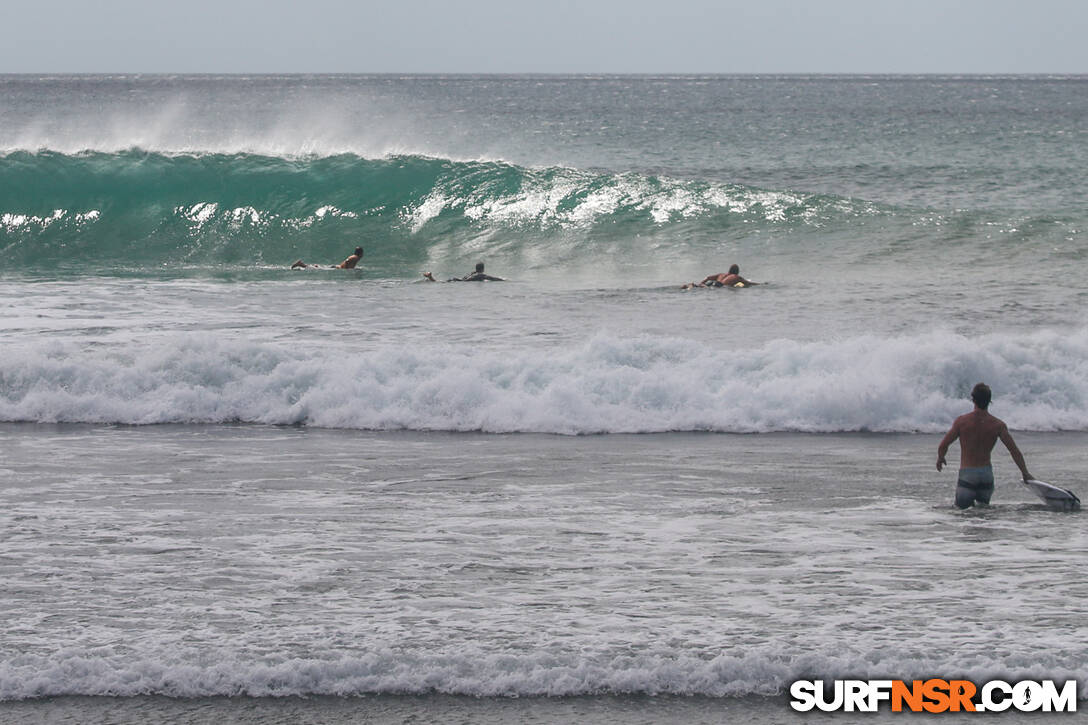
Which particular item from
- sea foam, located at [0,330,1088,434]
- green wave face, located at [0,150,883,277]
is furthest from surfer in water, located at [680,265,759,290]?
sea foam, located at [0,330,1088,434]

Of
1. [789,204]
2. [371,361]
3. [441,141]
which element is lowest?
[371,361]

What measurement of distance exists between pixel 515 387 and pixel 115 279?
12386 millimetres

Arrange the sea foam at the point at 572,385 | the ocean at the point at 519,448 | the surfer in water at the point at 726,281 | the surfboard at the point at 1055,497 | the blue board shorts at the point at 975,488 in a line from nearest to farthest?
the ocean at the point at 519,448
the surfboard at the point at 1055,497
the blue board shorts at the point at 975,488
the sea foam at the point at 572,385
the surfer in water at the point at 726,281

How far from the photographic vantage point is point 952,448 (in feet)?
41.5

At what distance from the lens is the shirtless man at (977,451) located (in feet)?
32.6

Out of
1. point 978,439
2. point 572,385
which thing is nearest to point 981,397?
point 978,439

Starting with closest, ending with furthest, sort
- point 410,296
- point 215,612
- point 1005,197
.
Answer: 1. point 215,612
2. point 410,296
3. point 1005,197

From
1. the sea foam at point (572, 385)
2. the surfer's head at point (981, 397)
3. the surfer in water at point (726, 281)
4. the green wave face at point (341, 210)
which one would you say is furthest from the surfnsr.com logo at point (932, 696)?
the green wave face at point (341, 210)

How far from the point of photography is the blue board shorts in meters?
9.90

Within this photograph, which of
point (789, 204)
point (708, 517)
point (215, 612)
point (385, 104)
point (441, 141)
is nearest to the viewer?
point (215, 612)

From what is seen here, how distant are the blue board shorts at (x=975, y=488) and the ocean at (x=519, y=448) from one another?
10 cm

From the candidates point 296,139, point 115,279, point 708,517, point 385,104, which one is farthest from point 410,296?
point 385,104

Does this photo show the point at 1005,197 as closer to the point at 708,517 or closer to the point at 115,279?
the point at 115,279

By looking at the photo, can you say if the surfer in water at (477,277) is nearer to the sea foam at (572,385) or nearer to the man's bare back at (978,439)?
the sea foam at (572,385)
